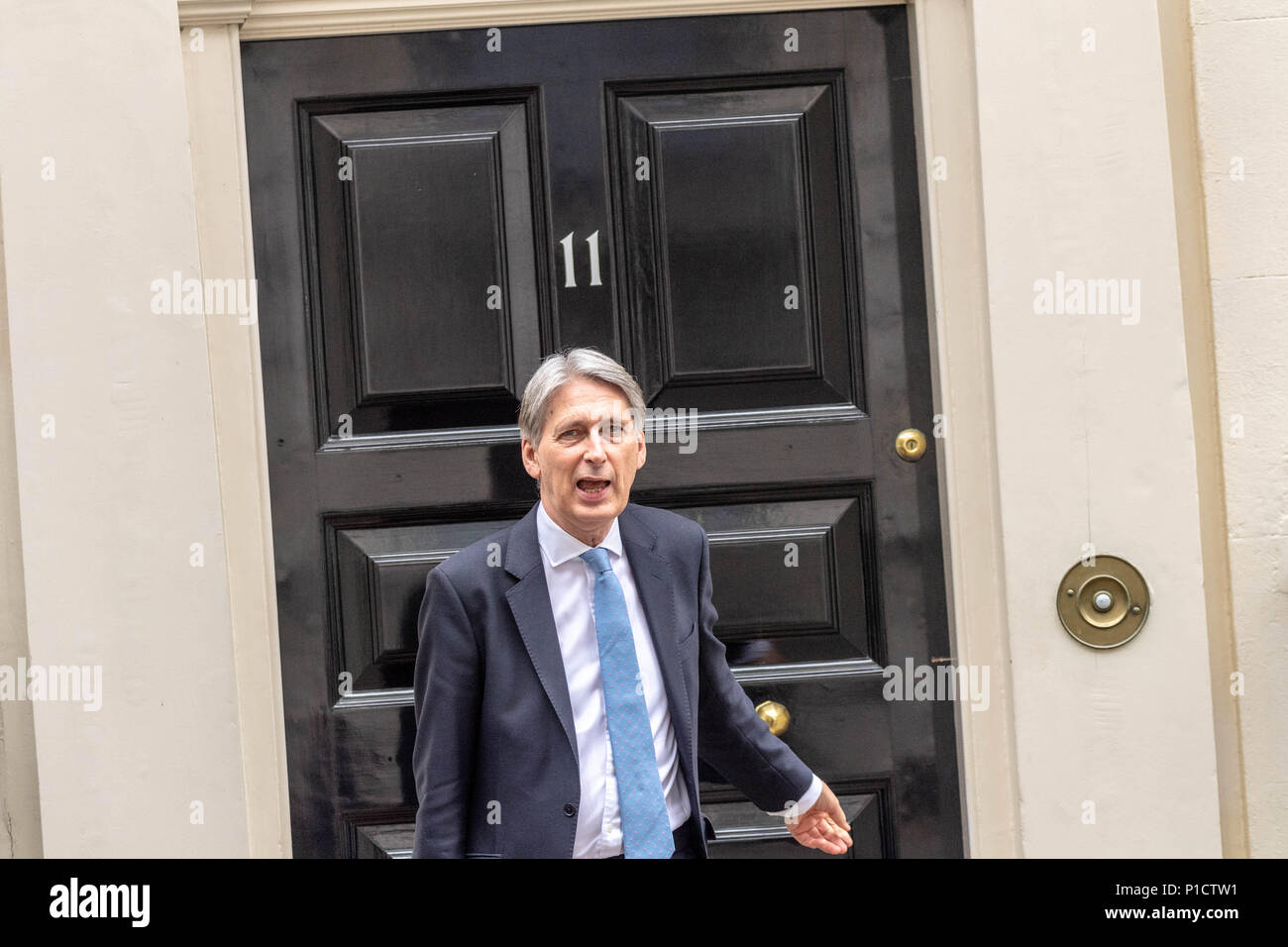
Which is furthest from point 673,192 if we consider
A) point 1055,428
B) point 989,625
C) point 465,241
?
point 989,625

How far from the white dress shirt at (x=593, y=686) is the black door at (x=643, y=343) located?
2.00 feet

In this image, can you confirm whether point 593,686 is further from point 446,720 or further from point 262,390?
point 262,390

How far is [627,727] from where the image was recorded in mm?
2688

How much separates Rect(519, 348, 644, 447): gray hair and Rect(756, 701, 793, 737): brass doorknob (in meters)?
0.95

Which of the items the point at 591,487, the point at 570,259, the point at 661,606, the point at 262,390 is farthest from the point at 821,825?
the point at 262,390

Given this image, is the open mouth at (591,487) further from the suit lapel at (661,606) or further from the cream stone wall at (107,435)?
the cream stone wall at (107,435)

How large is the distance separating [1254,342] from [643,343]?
1.39 m

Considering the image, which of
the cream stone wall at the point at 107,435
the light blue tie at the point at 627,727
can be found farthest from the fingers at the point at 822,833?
the cream stone wall at the point at 107,435

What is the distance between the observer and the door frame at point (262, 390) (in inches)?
129

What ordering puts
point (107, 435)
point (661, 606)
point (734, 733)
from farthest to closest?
point (107, 435) < point (734, 733) < point (661, 606)

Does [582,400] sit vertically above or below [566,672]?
above

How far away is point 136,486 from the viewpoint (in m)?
3.16

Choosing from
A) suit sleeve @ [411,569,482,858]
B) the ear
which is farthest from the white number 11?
suit sleeve @ [411,569,482,858]
